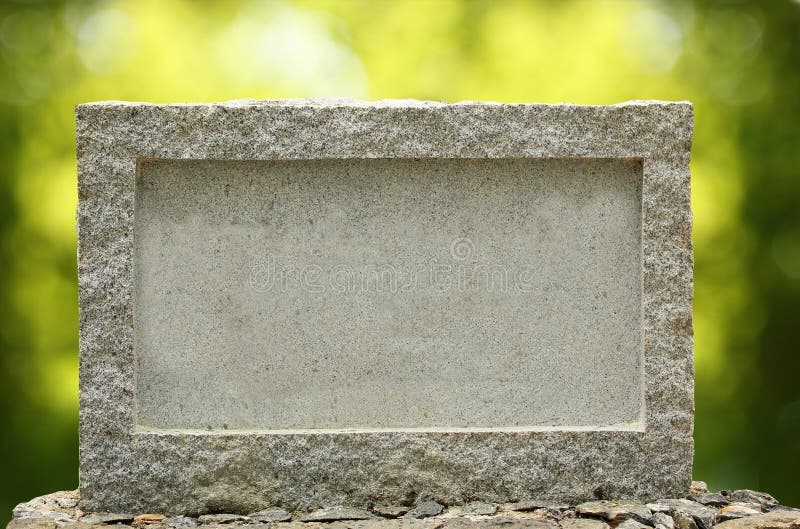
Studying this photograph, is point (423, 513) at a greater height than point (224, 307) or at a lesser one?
lesser

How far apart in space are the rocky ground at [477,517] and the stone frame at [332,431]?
47 millimetres

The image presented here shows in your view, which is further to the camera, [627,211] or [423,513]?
[627,211]

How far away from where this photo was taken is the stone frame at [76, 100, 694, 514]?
2719 millimetres

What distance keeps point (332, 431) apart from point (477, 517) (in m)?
0.57

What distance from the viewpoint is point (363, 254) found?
2.82 m

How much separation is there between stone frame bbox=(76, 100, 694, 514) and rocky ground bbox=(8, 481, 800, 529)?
0.05 metres

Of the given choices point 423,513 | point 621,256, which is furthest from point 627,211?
point 423,513

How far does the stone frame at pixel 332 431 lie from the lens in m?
2.72

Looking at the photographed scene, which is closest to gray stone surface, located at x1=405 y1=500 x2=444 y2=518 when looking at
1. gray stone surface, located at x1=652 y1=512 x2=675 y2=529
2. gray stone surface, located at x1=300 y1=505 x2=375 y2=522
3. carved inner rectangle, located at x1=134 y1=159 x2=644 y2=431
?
gray stone surface, located at x1=300 y1=505 x2=375 y2=522

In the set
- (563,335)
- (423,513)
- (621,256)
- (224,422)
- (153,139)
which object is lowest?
(423,513)

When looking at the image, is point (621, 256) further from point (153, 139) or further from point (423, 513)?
point (153, 139)

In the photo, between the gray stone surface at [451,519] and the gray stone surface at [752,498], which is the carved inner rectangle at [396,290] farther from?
the gray stone surface at [752,498]

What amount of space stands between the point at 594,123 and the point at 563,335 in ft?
2.47

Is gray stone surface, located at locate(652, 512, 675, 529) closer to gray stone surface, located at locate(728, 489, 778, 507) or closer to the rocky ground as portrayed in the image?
the rocky ground
